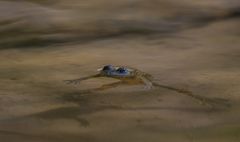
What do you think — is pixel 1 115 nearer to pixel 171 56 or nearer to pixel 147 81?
pixel 147 81

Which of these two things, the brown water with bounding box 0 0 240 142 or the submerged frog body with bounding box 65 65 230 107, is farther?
→ the submerged frog body with bounding box 65 65 230 107

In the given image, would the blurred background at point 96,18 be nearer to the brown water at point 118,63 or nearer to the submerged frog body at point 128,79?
the brown water at point 118,63

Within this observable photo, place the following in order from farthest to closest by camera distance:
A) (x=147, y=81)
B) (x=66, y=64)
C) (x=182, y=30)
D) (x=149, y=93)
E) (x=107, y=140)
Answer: (x=182, y=30)
(x=66, y=64)
(x=147, y=81)
(x=149, y=93)
(x=107, y=140)

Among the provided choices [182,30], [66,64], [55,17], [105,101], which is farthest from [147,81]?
[55,17]

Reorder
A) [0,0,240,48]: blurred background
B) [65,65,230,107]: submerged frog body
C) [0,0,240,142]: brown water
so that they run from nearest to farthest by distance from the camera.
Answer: [0,0,240,142]: brown water < [65,65,230,107]: submerged frog body < [0,0,240,48]: blurred background

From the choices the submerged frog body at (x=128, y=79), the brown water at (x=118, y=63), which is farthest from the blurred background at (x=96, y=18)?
the submerged frog body at (x=128, y=79)

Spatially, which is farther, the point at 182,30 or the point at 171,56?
the point at 182,30

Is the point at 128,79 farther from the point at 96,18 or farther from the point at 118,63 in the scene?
the point at 96,18

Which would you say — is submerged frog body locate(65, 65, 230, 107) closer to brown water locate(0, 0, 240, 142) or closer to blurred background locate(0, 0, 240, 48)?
brown water locate(0, 0, 240, 142)

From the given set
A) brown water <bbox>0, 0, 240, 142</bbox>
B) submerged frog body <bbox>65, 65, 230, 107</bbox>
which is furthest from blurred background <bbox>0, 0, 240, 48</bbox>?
submerged frog body <bbox>65, 65, 230, 107</bbox>
